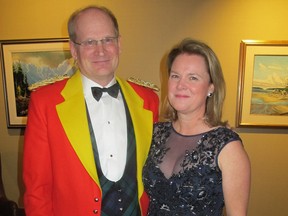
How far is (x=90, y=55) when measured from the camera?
51.4 inches

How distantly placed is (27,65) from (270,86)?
242 cm

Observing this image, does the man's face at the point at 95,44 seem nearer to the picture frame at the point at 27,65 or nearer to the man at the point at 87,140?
the man at the point at 87,140

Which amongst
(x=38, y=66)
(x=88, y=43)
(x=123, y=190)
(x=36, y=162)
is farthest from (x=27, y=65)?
(x=123, y=190)

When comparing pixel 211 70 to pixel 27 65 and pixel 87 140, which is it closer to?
pixel 87 140

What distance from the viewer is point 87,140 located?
49.6 inches

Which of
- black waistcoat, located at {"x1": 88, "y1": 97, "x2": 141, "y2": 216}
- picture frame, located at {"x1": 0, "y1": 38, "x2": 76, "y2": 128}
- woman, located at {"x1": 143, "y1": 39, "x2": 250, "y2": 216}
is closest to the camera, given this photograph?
woman, located at {"x1": 143, "y1": 39, "x2": 250, "y2": 216}

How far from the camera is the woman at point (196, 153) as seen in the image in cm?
119

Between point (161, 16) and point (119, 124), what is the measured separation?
1.47 m

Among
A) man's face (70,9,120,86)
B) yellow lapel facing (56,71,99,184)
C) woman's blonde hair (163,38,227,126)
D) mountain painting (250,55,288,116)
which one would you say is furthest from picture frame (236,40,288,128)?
yellow lapel facing (56,71,99,184)

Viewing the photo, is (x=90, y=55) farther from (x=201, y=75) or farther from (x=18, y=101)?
(x=18, y=101)

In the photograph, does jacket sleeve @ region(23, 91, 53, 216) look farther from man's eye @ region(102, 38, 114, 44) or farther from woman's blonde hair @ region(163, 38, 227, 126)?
woman's blonde hair @ region(163, 38, 227, 126)

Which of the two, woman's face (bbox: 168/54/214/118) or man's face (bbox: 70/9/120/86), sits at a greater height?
man's face (bbox: 70/9/120/86)

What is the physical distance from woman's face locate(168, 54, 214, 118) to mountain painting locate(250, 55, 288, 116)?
1.30 metres

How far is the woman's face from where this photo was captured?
50.2 inches
